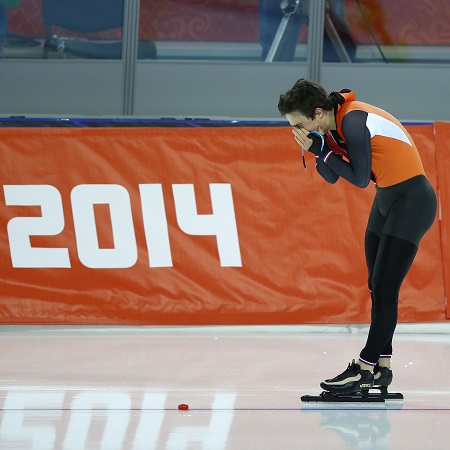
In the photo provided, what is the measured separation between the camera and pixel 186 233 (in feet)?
20.6

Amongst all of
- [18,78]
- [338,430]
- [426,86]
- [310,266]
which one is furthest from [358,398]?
[18,78]

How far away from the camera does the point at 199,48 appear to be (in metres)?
8.68

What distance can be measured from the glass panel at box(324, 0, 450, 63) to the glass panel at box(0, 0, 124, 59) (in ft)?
6.93

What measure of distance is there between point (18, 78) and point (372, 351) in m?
5.87

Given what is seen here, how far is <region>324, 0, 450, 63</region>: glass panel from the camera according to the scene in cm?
863

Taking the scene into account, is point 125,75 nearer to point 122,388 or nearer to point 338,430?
point 122,388

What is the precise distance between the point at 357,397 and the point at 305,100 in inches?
50.3

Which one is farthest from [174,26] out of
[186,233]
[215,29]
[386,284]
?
[386,284]

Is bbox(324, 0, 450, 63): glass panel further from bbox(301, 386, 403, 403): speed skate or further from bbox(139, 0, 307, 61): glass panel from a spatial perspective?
bbox(301, 386, 403, 403): speed skate

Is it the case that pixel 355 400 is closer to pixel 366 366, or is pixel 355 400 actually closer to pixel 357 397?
pixel 357 397

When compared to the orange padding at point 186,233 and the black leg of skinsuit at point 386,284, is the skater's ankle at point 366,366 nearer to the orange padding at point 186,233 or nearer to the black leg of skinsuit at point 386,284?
the black leg of skinsuit at point 386,284

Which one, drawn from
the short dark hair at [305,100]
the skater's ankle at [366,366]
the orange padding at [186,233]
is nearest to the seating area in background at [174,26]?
the orange padding at [186,233]

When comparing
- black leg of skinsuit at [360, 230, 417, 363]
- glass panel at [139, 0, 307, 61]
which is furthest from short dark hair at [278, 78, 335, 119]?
glass panel at [139, 0, 307, 61]

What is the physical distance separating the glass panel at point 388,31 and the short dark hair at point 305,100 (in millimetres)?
5103
